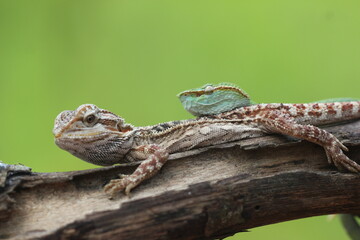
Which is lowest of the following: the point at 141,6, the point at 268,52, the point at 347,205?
the point at 347,205

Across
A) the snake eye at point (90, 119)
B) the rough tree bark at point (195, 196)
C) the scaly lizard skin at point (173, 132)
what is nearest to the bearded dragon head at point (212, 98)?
the scaly lizard skin at point (173, 132)

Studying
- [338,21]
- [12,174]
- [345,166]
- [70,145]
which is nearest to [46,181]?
[12,174]

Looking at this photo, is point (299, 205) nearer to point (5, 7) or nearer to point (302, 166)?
point (302, 166)

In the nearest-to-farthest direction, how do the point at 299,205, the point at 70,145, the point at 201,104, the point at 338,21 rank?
the point at 299,205, the point at 70,145, the point at 201,104, the point at 338,21

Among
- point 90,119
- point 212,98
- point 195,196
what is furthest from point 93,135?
point 212,98

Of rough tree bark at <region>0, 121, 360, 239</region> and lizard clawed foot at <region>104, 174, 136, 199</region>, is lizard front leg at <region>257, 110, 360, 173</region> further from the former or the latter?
lizard clawed foot at <region>104, 174, 136, 199</region>

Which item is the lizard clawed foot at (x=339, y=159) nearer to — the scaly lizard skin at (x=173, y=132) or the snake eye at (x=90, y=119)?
the scaly lizard skin at (x=173, y=132)
